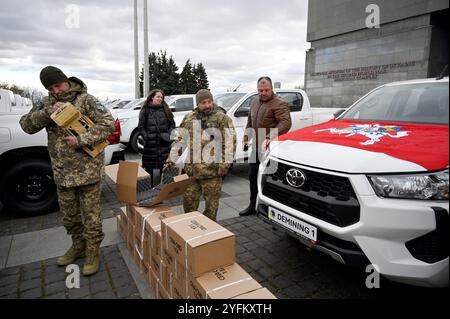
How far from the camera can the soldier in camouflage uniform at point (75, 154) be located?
2.62 meters

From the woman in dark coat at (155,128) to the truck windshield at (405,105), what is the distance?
261 cm

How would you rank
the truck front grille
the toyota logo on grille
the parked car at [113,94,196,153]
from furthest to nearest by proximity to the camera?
1. the parked car at [113,94,196,153]
2. the toyota logo on grille
3. the truck front grille

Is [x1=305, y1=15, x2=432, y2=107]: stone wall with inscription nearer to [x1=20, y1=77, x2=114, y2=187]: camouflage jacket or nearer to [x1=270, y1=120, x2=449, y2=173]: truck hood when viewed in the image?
[x1=270, y1=120, x2=449, y2=173]: truck hood

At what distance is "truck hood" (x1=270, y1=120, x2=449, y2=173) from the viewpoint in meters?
1.96

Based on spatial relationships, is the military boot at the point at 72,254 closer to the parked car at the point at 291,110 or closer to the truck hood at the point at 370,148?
the truck hood at the point at 370,148

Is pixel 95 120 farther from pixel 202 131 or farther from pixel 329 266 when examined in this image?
pixel 329 266

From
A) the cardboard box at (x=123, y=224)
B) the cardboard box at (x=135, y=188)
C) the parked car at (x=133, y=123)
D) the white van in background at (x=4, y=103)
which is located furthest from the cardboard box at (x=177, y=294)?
the parked car at (x=133, y=123)

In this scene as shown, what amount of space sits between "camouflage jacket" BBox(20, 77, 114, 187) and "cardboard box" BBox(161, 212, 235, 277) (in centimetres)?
98

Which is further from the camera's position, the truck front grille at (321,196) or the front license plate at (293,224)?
the front license plate at (293,224)

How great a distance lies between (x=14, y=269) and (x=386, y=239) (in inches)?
125

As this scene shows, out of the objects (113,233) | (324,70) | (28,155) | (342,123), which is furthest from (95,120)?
(324,70)

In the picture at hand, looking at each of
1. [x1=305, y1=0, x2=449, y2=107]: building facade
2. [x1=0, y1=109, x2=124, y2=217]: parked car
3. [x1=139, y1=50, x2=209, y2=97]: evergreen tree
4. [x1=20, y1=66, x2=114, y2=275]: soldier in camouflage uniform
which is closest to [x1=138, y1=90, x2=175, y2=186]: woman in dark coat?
[x1=0, y1=109, x2=124, y2=217]: parked car

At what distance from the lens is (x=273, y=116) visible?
3941 millimetres
